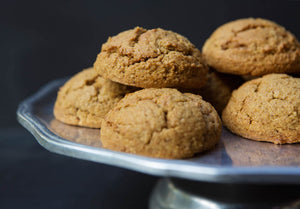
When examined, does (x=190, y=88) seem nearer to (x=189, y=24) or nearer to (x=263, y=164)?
(x=263, y=164)

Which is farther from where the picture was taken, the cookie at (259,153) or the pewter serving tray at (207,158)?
the cookie at (259,153)

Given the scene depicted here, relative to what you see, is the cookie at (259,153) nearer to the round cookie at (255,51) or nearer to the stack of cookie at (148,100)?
the stack of cookie at (148,100)

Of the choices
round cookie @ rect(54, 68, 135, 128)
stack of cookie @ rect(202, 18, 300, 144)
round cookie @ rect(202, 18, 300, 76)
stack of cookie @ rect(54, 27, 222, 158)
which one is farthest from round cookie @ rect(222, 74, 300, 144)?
round cookie @ rect(54, 68, 135, 128)

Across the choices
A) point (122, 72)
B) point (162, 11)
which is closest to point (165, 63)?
point (122, 72)

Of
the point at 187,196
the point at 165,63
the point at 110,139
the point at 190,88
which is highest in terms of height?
the point at 165,63

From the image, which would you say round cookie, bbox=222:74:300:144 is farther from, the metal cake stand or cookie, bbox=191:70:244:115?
cookie, bbox=191:70:244:115

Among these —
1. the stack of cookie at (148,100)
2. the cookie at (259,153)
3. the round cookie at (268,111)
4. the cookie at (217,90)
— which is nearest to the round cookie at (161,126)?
the stack of cookie at (148,100)

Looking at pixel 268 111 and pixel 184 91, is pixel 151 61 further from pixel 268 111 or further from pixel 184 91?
pixel 268 111

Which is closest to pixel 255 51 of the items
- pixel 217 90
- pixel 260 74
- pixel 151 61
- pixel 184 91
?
pixel 260 74
